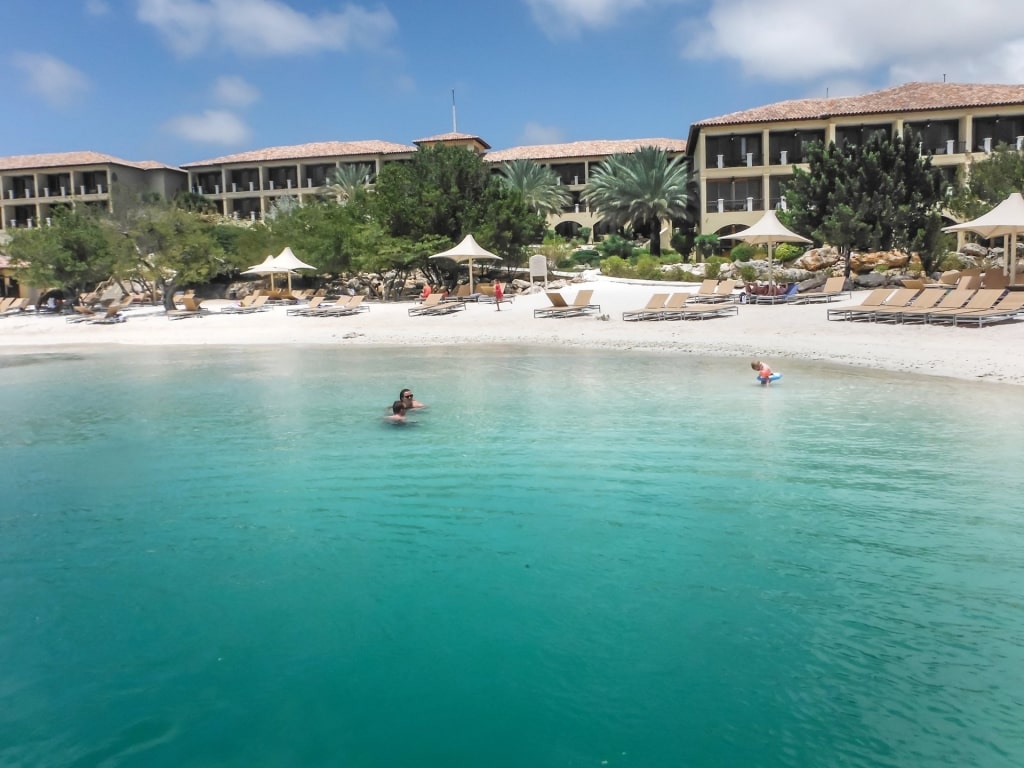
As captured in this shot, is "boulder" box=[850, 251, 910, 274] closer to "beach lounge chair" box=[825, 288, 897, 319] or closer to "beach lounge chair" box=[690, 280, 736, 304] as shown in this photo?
"beach lounge chair" box=[690, 280, 736, 304]

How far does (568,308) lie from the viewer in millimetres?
25469

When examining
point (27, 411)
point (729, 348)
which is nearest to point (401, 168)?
point (729, 348)

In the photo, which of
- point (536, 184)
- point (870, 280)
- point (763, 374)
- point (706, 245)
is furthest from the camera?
point (536, 184)

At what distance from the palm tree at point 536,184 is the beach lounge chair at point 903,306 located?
3093 centimetres

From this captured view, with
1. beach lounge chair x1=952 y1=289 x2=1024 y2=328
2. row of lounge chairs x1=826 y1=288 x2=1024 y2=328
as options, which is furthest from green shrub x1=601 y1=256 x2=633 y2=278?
beach lounge chair x1=952 y1=289 x2=1024 y2=328

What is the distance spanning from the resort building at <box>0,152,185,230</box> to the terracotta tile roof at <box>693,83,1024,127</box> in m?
41.1

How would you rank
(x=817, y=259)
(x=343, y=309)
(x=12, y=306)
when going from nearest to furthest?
(x=343, y=309), (x=817, y=259), (x=12, y=306)

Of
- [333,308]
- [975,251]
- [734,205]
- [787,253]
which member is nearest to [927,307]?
[787,253]

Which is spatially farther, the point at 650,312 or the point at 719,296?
the point at 719,296

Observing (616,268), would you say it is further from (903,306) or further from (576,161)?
(576,161)

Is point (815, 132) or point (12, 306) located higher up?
point (815, 132)

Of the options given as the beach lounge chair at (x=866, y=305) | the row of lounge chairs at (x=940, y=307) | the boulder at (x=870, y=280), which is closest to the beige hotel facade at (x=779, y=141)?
the boulder at (x=870, y=280)

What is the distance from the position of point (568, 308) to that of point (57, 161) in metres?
51.3

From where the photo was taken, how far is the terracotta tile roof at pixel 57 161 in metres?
61.1
